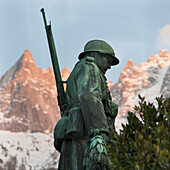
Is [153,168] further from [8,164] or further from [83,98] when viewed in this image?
[8,164]

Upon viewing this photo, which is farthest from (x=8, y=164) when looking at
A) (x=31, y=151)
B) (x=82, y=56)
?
(x=82, y=56)

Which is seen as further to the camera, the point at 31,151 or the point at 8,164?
the point at 31,151

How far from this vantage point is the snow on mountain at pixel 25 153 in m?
177

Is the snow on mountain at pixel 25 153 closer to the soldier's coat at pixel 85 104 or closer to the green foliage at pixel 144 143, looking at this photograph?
the soldier's coat at pixel 85 104

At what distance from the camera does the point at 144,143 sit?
4.25 metres

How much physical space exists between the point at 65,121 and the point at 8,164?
173 metres

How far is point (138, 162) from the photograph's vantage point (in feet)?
14.2

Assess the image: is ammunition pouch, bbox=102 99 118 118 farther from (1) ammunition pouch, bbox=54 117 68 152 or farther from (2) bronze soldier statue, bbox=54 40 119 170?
(1) ammunition pouch, bbox=54 117 68 152

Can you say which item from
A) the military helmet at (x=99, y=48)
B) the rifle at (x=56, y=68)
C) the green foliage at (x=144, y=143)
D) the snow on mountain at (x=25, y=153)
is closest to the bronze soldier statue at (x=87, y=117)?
the military helmet at (x=99, y=48)

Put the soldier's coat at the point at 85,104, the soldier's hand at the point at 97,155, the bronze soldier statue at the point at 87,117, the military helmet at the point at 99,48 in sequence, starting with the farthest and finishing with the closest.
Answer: the military helmet at the point at 99,48 < the soldier's coat at the point at 85,104 < the bronze soldier statue at the point at 87,117 < the soldier's hand at the point at 97,155

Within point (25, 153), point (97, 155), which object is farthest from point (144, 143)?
point (25, 153)

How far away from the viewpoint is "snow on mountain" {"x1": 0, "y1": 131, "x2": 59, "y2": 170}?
581 ft

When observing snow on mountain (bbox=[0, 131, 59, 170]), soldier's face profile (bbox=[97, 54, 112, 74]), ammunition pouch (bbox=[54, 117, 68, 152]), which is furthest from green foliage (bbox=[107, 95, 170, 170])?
snow on mountain (bbox=[0, 131, 59, 170])

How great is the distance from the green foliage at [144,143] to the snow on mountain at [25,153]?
564ft
